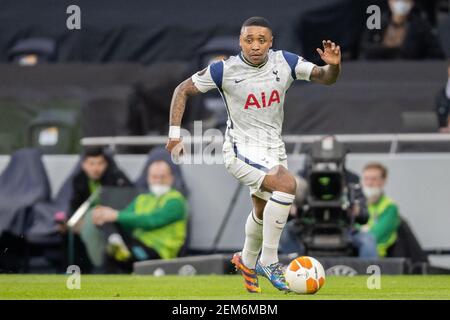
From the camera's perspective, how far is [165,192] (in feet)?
56.9

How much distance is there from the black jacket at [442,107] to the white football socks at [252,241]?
6.05 meters

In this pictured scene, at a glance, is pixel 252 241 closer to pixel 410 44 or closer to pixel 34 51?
pixel 410 44

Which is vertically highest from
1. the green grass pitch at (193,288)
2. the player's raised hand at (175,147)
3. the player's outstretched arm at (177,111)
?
the player's outstretched arm at (177,111)

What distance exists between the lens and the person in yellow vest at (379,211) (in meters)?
17.0

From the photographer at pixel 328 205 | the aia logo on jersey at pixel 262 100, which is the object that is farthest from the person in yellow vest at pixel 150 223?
the aia logo on jersey at pixel 262 100

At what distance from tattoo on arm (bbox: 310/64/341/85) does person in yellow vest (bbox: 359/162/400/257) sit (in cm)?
496

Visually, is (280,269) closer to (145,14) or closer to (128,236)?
(128,236)

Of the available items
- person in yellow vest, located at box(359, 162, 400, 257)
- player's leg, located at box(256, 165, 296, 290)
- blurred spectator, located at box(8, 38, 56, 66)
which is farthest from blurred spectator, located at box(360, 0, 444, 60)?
player's leg, located at box(256, 165, 296, 290)

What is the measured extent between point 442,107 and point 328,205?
92.5 inches

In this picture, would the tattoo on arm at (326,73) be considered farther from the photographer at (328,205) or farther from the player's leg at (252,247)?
the photographer at (328,205)

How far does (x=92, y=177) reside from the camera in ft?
58.6

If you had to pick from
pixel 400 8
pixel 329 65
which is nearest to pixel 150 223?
pixel 400 8

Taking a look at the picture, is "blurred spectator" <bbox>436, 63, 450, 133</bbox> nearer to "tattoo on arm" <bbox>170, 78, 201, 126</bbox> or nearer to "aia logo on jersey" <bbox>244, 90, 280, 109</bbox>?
"aia logo on jersey" <bbox>244, 90, 280, 109</bbox>
